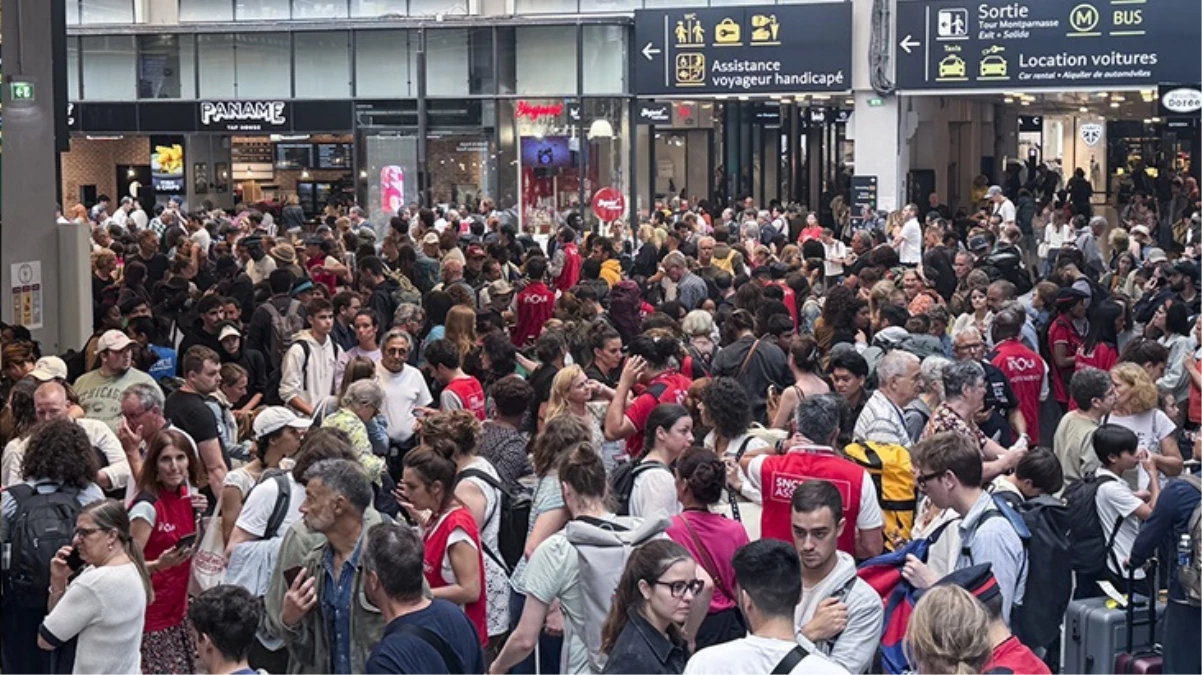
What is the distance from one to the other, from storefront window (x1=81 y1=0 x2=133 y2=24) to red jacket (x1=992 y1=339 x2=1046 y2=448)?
88.4ft

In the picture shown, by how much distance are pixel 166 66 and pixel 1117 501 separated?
2949 cm

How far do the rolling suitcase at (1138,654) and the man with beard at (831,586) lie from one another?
2190mm

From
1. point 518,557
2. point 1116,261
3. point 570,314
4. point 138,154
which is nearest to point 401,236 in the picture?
point 570,314

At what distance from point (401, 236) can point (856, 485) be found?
12467 millimetres

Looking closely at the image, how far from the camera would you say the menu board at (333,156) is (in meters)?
37.3

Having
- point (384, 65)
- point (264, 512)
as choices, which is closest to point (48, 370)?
point (264, 512)

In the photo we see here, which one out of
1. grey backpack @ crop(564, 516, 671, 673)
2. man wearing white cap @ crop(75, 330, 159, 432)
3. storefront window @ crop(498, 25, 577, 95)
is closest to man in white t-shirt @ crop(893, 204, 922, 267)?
storefront window @ crop(498, 25, 577, 95)

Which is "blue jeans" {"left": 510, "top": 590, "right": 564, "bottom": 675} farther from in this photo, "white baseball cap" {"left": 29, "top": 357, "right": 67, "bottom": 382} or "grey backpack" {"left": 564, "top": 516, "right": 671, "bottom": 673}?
"white baseball cap" {"left": 29, "top": 357, "right": 67, "bottom": 382}

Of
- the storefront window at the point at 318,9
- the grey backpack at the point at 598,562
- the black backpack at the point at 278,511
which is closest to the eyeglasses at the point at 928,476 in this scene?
the grey backpack at the point at 598,562

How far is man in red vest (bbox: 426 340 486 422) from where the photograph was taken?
36.0 feet

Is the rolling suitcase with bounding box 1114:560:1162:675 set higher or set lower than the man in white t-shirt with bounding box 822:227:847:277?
lower

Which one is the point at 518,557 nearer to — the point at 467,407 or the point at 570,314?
the point at 467,407

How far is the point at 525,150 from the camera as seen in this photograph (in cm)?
3378

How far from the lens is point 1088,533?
8.91 m
